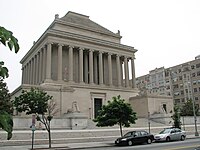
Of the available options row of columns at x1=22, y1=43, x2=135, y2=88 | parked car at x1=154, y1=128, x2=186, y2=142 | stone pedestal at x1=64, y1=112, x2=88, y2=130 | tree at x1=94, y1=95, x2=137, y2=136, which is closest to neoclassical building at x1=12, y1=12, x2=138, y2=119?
row of columns at x1=22, y1=43, x2=135, y2=88

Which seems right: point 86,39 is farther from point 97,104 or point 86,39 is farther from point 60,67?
point 97,104

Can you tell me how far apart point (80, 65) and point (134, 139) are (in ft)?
103

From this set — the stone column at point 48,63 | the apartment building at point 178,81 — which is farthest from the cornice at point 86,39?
the apartment building at point 178,81

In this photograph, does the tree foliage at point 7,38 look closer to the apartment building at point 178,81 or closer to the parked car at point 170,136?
the parked car at point 170,136

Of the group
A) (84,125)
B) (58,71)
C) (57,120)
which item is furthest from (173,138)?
(58,71)

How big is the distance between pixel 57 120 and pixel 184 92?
225 feet

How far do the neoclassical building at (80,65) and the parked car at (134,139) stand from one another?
71.0ft

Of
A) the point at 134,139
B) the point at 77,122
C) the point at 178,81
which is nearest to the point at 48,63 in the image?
the point at 77,122

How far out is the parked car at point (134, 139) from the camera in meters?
23.1

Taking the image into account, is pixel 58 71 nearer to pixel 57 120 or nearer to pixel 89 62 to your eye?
pixel 89 62

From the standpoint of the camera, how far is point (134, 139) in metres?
23.7

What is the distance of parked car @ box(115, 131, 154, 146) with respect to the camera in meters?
23.1

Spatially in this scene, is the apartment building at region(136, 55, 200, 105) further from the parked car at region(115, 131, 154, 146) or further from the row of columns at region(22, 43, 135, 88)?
the parked car at region(115, 131, 154, 146)

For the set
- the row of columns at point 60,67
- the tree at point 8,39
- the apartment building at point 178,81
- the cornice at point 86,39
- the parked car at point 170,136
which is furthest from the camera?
the apartment building at point 178,81
